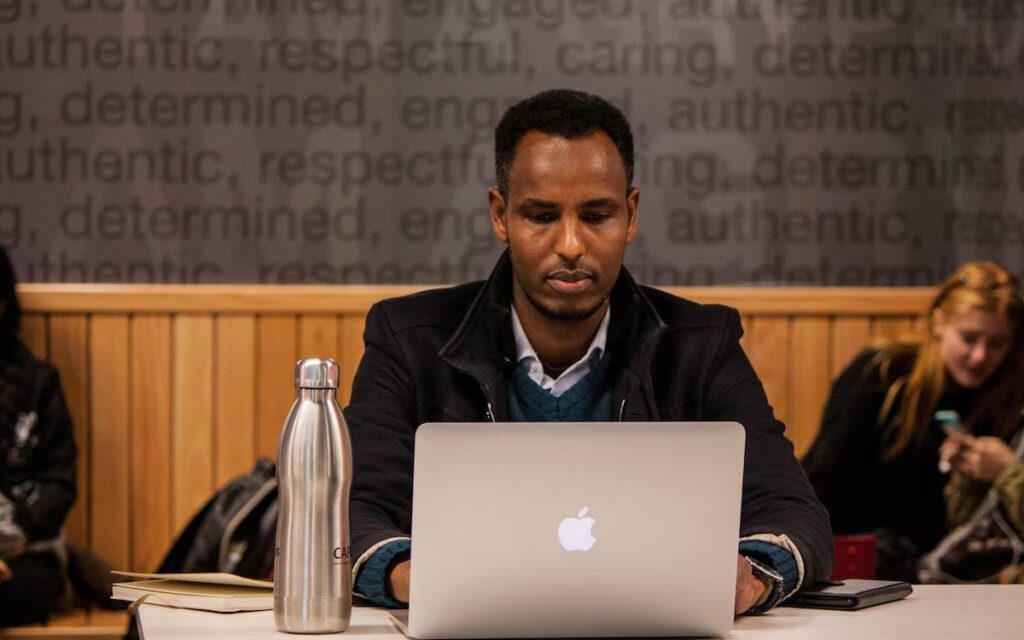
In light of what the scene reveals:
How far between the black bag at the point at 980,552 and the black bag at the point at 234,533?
5.25 feet

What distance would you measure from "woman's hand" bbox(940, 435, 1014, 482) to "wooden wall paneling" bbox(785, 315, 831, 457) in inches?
23.9

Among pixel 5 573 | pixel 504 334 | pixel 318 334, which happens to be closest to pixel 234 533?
pixel 5 573

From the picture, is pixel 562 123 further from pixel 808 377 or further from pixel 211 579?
pixel 808 377

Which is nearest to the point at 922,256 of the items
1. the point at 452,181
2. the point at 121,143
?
the point at 452,181

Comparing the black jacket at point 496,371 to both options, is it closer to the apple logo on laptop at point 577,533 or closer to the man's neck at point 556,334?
the man's neck at point 556,334

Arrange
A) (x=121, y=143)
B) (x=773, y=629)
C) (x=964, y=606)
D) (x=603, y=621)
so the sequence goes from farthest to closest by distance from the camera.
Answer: (x=121, y=143) < (x=964, y=606) < (x=773, y=629) < (x=603, y=621)

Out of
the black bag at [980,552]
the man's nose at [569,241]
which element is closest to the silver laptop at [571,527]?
Answer: the man's nose at [569,241]

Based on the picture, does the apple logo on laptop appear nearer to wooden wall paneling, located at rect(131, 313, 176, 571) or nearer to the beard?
the beard

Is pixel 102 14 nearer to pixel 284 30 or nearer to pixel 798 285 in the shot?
pixel 284 30

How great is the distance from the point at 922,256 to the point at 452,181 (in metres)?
1.41

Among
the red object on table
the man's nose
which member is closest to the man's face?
the man's nose

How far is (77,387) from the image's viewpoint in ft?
12.5

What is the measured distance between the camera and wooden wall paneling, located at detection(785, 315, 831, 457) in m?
4.02

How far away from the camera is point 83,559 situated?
3635mm
